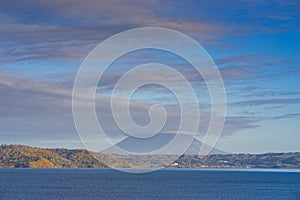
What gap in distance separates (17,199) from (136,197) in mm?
29060

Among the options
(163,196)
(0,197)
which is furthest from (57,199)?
(163,196)

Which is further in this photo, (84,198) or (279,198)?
(279,198)

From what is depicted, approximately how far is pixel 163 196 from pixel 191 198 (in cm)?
764

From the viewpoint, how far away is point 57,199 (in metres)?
142

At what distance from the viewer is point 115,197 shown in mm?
148125

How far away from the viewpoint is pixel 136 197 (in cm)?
14700

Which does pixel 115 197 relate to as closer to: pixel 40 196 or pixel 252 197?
pixel 40 196

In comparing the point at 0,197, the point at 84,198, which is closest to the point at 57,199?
the point at 84,198

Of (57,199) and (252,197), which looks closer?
(57,199)

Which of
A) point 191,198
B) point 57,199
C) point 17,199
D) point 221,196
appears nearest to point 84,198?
point 57,199

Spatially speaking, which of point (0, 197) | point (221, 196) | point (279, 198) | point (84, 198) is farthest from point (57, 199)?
point (279, 198)

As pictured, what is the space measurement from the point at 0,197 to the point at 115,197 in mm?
29090

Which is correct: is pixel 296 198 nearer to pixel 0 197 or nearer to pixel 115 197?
pixel 115 197

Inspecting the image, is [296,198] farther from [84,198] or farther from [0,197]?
[0,197]
